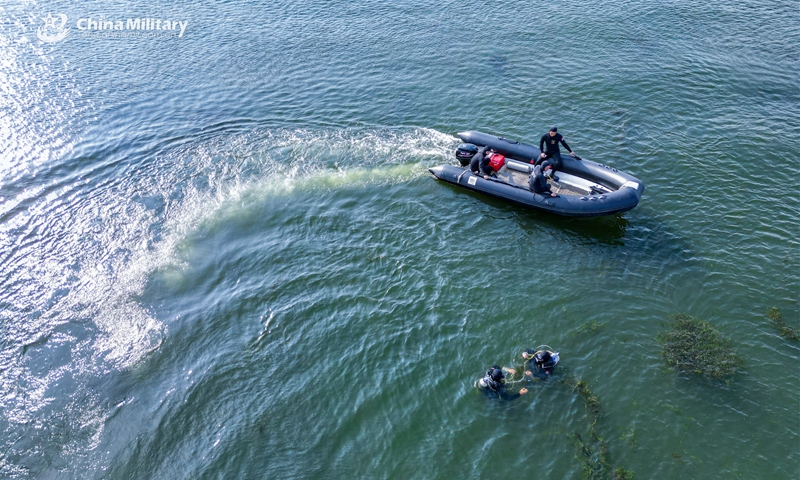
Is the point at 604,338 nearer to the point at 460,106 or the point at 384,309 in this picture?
the point at 384,309

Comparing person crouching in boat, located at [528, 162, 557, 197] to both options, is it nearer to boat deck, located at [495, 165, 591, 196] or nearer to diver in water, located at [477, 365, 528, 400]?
boat deck, located at [495, 165, 591, 196]

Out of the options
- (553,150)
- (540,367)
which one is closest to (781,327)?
(540,367)

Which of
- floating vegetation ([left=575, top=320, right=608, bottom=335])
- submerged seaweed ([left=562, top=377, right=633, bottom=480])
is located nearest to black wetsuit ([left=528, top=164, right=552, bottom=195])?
floating vegetation ([left=575, top=320, right=608, bottom=335])

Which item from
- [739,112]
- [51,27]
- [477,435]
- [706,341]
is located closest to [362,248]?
[477,435]

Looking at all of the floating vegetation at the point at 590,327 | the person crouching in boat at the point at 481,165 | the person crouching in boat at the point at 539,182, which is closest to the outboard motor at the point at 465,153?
the person crouching in boat at the point at 481,165

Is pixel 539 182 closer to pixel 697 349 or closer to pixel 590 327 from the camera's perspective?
pixel 590 327

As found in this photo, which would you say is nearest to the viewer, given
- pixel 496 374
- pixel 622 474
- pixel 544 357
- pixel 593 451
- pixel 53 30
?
pixel 622 474
